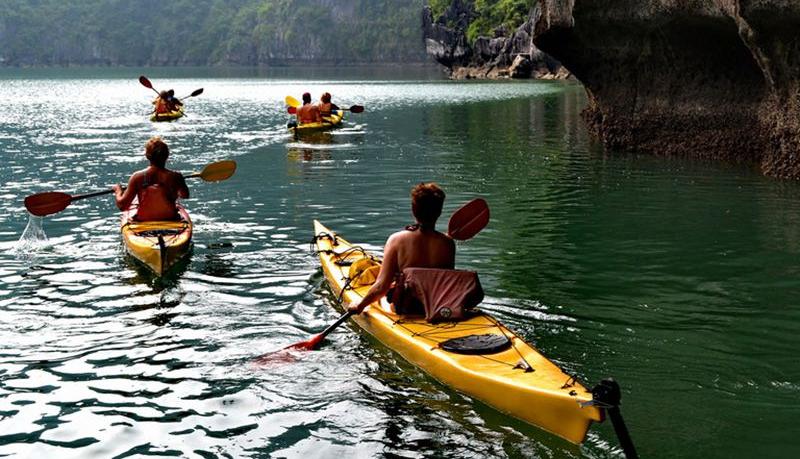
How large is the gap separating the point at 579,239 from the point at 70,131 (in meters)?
24.8

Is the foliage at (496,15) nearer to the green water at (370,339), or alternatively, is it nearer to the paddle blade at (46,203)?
the green water at (370,339)

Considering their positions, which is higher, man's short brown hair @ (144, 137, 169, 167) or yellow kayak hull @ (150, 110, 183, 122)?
man's short brown hair @ (144, 137, 169, 167)

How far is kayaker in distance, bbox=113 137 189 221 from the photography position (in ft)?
38.2

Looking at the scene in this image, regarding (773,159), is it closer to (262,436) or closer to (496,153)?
(496,153)

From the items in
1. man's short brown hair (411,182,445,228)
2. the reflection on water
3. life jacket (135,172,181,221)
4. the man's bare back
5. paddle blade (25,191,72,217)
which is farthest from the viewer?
the reflection on water

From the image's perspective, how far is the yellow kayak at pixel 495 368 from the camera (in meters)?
6.00

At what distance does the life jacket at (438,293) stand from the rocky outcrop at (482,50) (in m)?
68.3

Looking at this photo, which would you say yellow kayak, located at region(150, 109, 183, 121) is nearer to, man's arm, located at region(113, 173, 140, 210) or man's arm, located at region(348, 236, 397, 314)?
man's arm, located at region(113, 173, 140, 210)

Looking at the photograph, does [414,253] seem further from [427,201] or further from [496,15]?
[496,15]

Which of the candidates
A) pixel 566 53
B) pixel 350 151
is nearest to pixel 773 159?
pixel 566 53

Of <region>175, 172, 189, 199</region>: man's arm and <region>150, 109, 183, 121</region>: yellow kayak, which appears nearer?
<region>175, 172, 189, 199</region>: man's arm

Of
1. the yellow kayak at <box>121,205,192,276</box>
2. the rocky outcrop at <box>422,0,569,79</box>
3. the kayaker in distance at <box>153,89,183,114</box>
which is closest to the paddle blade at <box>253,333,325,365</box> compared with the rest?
the yellow kayak at <box>121,205,192,276</box>

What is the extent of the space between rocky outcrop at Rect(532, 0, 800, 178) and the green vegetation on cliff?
2661 inches

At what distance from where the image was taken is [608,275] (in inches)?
436
